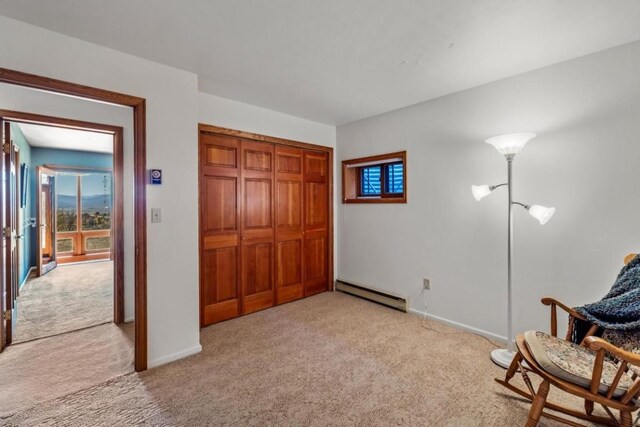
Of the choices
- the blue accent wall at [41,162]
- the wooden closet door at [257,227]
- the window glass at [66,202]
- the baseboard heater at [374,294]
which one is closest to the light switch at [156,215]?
the wooden closet door at [257,227]

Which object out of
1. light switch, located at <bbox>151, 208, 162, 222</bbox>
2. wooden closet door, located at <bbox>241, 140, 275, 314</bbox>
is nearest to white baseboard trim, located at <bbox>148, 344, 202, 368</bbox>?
wooden closet door, located at <bbox>241, 140, 275, 314</bbox>

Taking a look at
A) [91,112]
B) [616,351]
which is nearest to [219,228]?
[91,112]

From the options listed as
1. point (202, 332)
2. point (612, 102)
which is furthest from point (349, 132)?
point (202, 332)

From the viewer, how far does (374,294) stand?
3.73 m

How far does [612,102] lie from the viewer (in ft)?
7.00

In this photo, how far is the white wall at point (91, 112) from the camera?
2668 millimetres

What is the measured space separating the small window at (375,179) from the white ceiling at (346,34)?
1.10 metres

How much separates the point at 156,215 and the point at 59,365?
1425 mm

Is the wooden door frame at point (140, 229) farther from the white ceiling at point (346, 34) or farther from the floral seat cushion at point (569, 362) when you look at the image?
the floral seat cushion at point (569, 362)

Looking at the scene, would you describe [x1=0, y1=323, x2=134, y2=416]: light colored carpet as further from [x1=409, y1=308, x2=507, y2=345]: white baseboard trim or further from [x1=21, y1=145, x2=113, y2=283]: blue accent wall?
[x1=21, y1=145, x2=113, y2=283]: blue accent wall

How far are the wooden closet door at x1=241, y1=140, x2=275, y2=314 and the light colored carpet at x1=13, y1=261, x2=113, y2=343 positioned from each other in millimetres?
1626

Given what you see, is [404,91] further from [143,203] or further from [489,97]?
[143,203]

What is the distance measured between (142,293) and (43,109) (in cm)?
212

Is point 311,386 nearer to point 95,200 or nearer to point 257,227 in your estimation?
point 257,227
